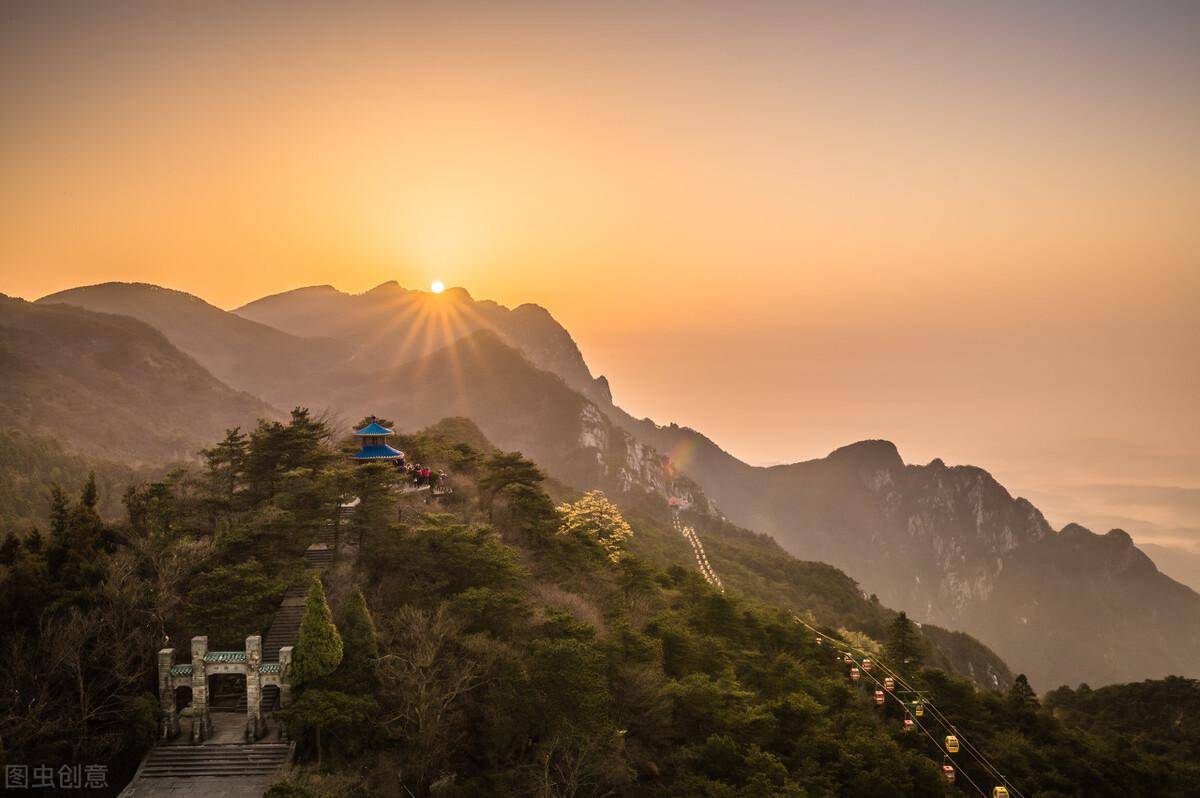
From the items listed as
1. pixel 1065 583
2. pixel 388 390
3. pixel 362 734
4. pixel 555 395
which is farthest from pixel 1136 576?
pixel 362 734

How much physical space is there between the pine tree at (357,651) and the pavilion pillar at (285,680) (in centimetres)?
169

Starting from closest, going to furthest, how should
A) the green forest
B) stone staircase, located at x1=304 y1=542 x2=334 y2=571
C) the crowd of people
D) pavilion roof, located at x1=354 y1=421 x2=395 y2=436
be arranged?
the green forest → stone staircase, located at x1=304 y1=542 x2=334 y2=571 → pavilion roof, located at x1=354 y1=421 x2=395 y2=436 → the crowd of people

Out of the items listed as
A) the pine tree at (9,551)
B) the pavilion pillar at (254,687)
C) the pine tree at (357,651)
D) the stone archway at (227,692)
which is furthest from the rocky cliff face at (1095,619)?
the pine tree at (9,551)

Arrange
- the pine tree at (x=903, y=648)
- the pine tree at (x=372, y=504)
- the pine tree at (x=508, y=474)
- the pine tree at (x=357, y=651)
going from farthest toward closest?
Answer: the pine tree at (x=903, y=648), the pine tree at (x=508, y=474), the pine tree at (x=372, y=504), the pine tree at (x=357, y=651)

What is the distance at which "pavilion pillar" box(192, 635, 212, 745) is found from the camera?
2422 centimetres

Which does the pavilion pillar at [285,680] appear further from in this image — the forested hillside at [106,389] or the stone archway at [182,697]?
the forested hillside at [106,389]

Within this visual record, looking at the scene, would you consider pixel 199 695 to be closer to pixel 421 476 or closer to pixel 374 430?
pixel 421 476

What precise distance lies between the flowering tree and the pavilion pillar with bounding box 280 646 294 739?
61.3ft

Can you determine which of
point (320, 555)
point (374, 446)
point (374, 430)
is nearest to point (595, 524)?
point (374, 446)

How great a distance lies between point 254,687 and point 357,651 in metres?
3.63

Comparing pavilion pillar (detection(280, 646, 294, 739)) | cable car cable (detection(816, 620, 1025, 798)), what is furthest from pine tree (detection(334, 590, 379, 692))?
cable car cable (detection(816, 620, 1025, 798))

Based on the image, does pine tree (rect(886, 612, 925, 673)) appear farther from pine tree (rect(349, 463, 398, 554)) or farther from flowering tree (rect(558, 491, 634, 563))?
pine tree (rect(349, 463, 398, 554))

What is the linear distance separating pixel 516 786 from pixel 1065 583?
218805mm

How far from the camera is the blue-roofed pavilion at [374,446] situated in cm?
4352
